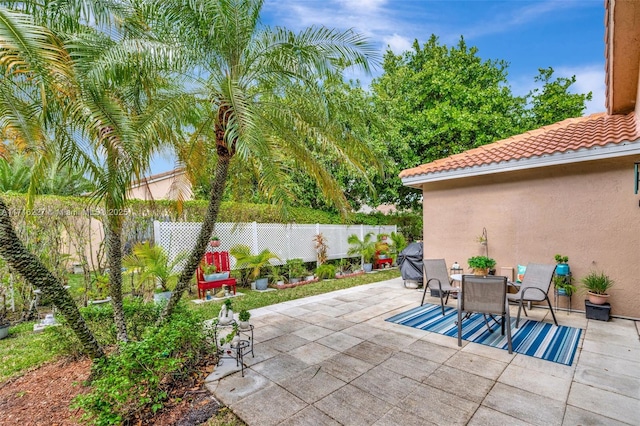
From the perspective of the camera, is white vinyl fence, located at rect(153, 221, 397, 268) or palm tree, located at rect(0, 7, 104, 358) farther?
white vinyl fence, located at rect(153, 221, 397, 268)

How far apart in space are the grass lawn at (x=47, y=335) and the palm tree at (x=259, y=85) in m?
1.92

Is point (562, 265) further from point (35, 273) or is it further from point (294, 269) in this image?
point (35, 273)

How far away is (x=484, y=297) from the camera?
464cm

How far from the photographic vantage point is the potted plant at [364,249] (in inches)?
485

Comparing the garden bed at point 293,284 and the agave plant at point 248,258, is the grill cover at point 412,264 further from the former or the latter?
the agave plant at point 248,258

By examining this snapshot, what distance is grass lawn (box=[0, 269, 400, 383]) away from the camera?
4.12 metres

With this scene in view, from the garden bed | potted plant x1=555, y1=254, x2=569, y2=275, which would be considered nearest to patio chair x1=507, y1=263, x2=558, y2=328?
potted plant x1=555, y1=254, x2=569, y2=275

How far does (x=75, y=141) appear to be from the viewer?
3.61 metres

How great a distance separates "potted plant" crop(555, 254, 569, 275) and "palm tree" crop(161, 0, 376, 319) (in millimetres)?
4709

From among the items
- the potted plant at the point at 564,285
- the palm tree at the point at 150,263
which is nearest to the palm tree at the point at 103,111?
the palm tree at the point at 150,263

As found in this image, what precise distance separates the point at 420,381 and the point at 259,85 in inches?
191

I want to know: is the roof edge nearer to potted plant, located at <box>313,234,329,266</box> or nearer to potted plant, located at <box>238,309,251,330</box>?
potted plant, located at <box>313,234,329,266</box>

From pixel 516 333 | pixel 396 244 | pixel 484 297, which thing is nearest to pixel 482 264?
pixel 516 333

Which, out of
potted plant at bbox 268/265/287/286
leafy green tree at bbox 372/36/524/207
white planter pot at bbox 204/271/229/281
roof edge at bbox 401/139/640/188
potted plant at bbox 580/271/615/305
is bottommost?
potted plant at bbox 268/265/287/286
